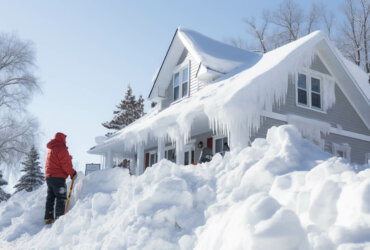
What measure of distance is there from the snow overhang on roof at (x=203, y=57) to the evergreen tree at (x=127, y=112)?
72.5ft

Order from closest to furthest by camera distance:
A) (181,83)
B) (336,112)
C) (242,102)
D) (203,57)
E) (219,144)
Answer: (242,102) < (203,57) < (219,144) < (336,112) < (181,83)

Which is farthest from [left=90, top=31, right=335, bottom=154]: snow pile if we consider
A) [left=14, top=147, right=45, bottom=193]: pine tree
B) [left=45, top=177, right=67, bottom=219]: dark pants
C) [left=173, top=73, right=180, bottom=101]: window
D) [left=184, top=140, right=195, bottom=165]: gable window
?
[left=14, top=147, right=45, bottom=193]: pine tree

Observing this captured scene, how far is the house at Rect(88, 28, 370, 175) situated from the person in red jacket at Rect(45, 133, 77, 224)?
3528 mm

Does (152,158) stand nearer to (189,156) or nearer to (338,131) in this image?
(189,156)

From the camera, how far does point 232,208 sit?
4.51m

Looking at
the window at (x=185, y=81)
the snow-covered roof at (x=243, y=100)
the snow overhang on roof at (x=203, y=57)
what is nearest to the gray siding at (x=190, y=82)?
the snow overhang on roof at (x=203, y=57)

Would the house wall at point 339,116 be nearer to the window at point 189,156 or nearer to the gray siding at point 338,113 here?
the gray siding at point 338,113

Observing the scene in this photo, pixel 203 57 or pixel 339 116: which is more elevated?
pixel 203 57

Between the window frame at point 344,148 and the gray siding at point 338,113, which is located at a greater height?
the gray siding at point 338,113

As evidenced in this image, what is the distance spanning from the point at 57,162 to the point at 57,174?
267mm

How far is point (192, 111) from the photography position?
1079 centimetres

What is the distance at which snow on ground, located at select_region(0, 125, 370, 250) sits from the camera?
131 inches

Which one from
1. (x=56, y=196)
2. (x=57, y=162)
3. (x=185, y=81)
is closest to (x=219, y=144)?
(x=185, y=81)

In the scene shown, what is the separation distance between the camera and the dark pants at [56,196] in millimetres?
8414
